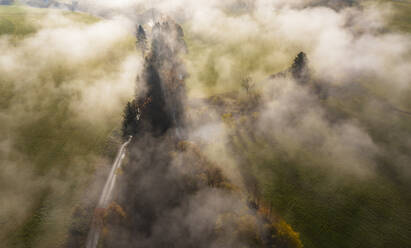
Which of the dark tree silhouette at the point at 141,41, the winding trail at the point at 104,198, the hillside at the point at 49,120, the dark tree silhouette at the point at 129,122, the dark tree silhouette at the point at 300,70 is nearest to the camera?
the winding trail at the point at 104,198

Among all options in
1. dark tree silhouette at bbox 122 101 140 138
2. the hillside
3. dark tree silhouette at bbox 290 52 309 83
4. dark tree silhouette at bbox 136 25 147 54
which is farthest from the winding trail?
dark tree silhouette at bbox 290 52 309 83

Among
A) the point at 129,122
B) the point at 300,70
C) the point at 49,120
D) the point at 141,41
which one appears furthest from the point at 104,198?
the point at 141,41

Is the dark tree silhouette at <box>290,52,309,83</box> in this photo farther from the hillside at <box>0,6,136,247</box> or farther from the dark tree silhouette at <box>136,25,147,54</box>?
the dark tree silhouette at <box>136,25,147,54</box>

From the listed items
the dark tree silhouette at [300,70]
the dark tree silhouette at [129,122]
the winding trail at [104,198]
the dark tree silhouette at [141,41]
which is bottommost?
the winding trail at [104,198]

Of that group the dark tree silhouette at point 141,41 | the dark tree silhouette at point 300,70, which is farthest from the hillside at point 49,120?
the dark tree silhouette at point 300,70

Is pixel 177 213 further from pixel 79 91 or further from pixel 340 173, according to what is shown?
pixel 79 91

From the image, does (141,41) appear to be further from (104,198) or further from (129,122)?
(104,198)

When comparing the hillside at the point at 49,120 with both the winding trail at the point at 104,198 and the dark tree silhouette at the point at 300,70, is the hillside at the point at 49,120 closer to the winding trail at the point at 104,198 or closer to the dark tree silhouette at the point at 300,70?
the winding trail at the point at 104,198

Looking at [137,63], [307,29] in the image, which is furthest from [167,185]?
[307,29]
